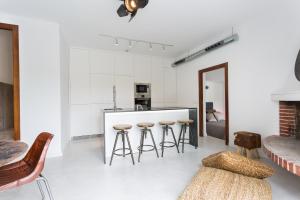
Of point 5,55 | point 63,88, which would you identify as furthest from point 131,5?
point 5,55

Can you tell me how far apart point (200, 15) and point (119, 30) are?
1.90 meters

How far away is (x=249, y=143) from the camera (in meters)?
3.25

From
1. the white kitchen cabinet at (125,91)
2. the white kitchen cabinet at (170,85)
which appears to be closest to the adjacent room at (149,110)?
the white kitchen cabinet at (125,91)

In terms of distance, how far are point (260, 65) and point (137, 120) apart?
2831mm

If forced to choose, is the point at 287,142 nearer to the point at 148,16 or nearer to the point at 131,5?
the point at 131,5

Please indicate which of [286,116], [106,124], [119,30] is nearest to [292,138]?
[286,116]

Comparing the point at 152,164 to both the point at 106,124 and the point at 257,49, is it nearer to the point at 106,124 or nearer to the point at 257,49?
the point at 106,124

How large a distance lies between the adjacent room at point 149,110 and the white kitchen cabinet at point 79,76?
0.03 m

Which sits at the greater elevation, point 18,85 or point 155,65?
point 155,65

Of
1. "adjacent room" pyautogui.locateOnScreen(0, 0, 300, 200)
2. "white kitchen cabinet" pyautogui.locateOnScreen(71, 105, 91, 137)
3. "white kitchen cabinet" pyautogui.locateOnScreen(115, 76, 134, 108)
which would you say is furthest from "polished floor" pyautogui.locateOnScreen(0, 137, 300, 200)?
"white kitchen cabinet" pyautogui.locateOnScreen(115, 76, 134, 108)

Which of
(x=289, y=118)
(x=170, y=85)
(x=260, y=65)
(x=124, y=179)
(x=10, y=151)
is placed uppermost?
(x=260, y=65)

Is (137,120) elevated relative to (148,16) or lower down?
lower down

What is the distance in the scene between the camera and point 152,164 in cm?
325

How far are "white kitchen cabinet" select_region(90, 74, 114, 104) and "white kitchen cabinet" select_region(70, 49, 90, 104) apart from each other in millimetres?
187
